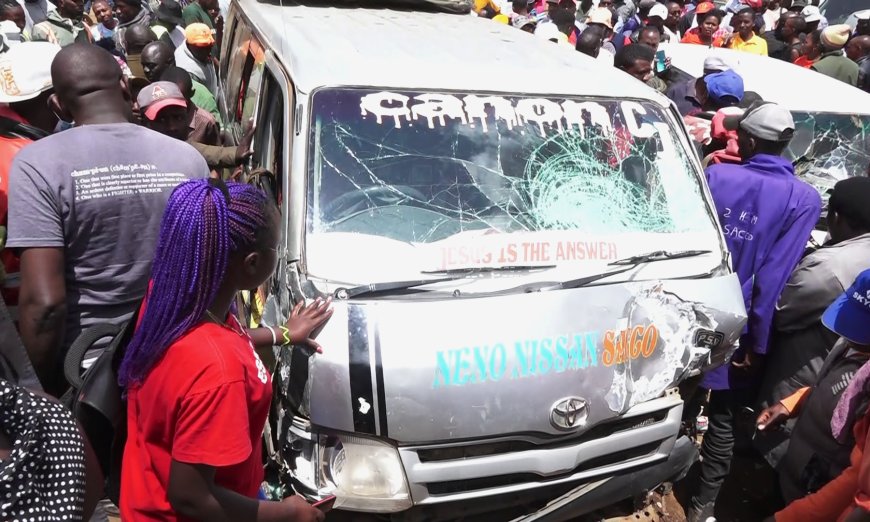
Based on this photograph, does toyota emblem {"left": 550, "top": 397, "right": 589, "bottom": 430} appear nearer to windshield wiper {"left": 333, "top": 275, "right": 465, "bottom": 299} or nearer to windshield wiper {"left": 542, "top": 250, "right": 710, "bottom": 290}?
windshield wiper {"left": 542, "top": 250, "right": 710, "bottom": 290}

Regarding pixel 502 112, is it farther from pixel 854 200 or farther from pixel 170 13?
pixel 170 13

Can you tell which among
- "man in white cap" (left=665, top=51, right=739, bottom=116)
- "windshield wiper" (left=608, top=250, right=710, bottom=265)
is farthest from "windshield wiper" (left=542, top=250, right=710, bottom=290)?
"man in white cap" (left=665, top=51, right=739, bottom=116)

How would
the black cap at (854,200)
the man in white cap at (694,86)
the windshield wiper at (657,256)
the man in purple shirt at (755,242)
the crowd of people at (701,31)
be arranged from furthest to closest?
the crowd of people at (701,31)
the man in white cap at (694,86)
the man in purple shirt at (755,242)
the black cap at (854,200)
the windshield wiper at (657,256)

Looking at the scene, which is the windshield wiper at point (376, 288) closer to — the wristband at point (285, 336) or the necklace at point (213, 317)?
the wristband at point (285, 336)

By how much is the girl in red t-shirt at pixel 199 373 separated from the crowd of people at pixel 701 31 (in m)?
5.00

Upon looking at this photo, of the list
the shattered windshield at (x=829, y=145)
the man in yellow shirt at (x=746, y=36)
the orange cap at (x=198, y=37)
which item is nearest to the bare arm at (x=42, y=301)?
the orange cap at (x=198, y=37)

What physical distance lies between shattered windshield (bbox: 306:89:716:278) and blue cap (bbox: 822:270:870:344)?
77 cm

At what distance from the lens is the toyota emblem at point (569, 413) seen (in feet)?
7.52

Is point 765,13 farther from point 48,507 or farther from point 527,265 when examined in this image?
point 48,507

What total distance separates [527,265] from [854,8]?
13182 millimetres

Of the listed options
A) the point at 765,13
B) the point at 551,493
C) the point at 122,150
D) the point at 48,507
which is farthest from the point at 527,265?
the point at 765,13

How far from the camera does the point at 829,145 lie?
4969 millimetres

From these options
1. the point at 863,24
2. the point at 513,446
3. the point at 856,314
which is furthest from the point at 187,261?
the point at 863,24

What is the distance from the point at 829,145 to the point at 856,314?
3383mm
